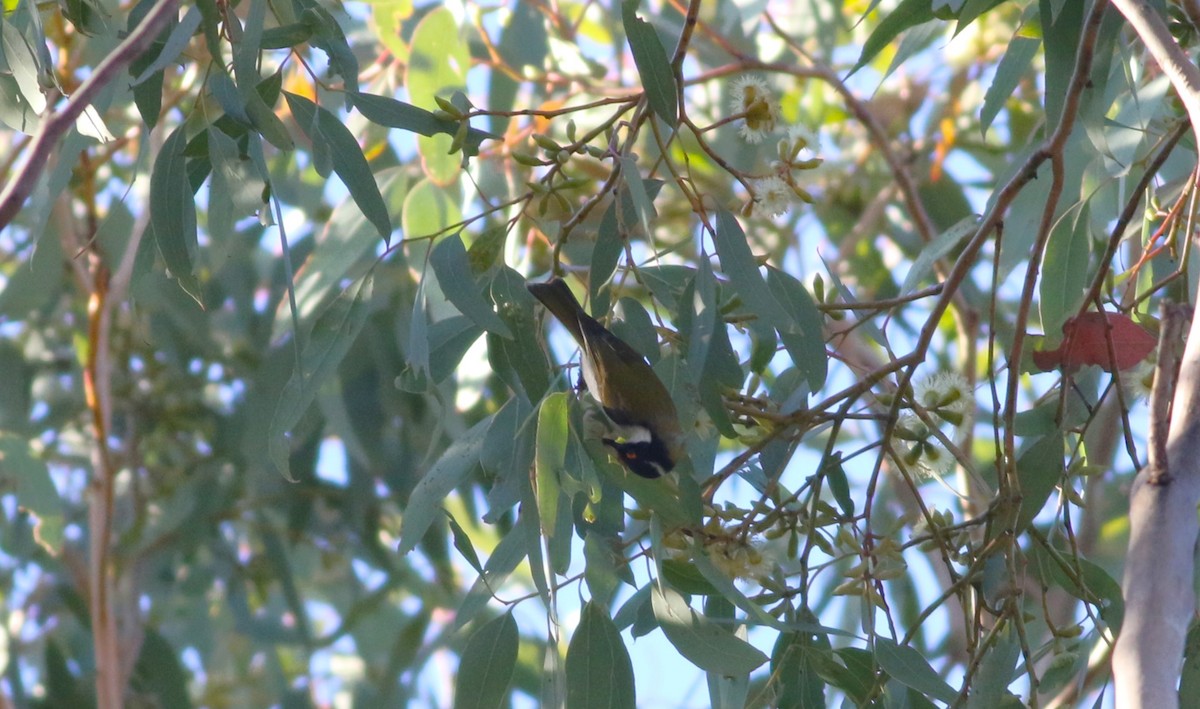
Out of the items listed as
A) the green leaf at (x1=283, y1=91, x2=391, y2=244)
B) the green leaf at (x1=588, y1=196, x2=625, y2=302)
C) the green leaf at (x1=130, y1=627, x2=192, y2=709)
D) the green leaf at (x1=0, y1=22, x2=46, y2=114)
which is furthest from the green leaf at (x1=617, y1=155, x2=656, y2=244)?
the green leaf at (x1=130, y1=627, x2=192, y2=709)

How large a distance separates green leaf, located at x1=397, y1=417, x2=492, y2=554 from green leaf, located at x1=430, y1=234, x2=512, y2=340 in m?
0.17

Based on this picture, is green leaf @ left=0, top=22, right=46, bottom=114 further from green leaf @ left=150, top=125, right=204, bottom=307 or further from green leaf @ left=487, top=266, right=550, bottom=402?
green leaf @ left=487, top=266, right=550, bottom=402

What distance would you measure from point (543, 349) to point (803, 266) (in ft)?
8.11

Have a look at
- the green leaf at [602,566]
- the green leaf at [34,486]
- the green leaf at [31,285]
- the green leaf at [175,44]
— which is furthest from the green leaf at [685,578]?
the green leaf at [31,285]

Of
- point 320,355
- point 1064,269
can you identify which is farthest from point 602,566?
point 1064,269

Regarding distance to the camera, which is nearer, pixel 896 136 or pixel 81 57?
pixel 81 57

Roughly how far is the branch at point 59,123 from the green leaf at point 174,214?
438mm

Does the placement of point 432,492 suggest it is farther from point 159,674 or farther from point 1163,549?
point 159,674

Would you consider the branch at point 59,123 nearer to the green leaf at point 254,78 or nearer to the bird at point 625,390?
the green leaf at point 254,78

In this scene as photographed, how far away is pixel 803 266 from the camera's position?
12.6 feet

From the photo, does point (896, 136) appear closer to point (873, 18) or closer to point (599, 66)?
point (873, 18)

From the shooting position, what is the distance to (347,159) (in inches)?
58.6

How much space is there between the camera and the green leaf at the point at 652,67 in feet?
4.56

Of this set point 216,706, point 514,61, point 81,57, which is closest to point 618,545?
point 514,61
